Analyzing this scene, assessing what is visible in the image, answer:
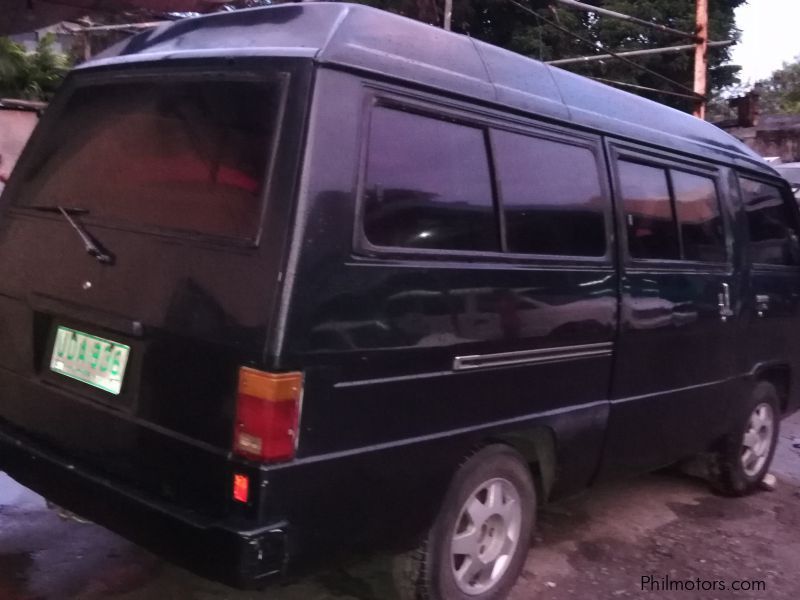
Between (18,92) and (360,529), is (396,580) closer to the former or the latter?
(360,529)

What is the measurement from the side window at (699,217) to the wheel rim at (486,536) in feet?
5.63

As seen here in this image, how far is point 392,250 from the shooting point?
271 cm

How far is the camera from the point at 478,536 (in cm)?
328

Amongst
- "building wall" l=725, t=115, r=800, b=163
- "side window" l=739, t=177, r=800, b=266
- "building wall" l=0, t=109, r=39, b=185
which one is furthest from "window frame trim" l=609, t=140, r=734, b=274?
"building wall" l=725, t=115, r=800, b=163

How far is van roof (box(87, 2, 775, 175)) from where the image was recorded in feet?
8.83

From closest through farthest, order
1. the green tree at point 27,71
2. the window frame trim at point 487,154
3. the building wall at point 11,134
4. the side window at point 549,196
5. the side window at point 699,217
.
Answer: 1. the window frame trim at point 487,154
2. the side window at point 549,196
3. the side window at point 699,217
4. the building wall at point 11,134
5. the green tree at point 27,71

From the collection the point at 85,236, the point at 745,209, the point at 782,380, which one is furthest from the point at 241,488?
the point at 782,380

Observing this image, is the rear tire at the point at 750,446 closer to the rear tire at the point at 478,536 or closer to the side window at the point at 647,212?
the side window at the point at 647,212

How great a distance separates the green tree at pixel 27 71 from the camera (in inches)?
489

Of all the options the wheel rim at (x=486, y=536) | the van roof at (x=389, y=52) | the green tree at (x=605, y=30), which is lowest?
the wheel rim at (x=486, y=536)

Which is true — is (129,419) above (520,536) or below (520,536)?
above

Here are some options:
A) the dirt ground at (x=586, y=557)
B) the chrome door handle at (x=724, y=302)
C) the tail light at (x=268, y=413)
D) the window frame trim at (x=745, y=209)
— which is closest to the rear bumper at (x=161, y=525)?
the tail light at (x=268, y=413)

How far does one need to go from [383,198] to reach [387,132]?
221 mm

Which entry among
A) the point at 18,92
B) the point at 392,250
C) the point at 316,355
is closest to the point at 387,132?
the point at 392,250
